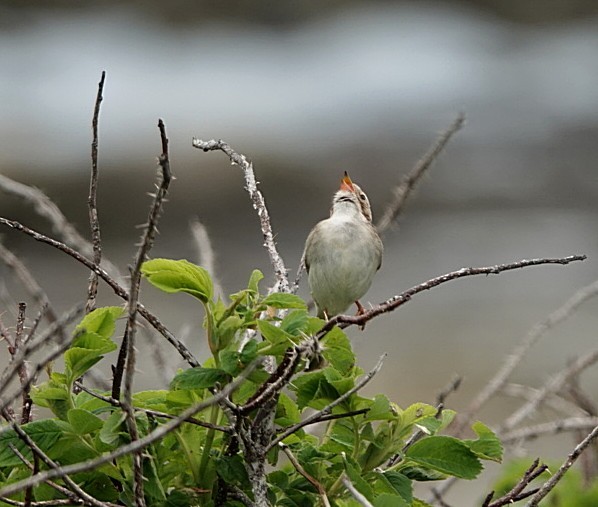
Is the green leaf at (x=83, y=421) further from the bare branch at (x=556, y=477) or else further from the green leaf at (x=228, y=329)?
the bare branch at (x=556, y=477)

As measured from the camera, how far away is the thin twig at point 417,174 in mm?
1455

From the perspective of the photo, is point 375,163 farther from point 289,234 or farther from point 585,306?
point 585,306

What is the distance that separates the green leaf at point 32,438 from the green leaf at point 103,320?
0.33ft

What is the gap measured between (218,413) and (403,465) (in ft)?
0.64

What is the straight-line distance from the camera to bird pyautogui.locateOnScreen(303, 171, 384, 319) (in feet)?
8.46

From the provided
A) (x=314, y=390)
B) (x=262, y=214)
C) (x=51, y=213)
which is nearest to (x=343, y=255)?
(x=51, y=213)

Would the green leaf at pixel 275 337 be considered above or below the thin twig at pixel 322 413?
above

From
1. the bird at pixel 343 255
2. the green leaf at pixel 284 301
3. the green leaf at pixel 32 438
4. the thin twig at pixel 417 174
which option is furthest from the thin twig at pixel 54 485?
the bird at pixel 343 255

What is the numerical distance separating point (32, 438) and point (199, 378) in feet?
0.53

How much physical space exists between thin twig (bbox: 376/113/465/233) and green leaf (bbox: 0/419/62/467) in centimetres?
61

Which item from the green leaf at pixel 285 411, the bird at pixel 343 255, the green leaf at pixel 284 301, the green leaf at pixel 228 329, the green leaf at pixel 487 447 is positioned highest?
the bird at pixel 343 255

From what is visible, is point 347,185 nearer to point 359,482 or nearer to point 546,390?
point 546,390

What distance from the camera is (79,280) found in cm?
610

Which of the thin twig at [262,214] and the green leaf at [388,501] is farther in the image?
the thin twig at [262,214]
